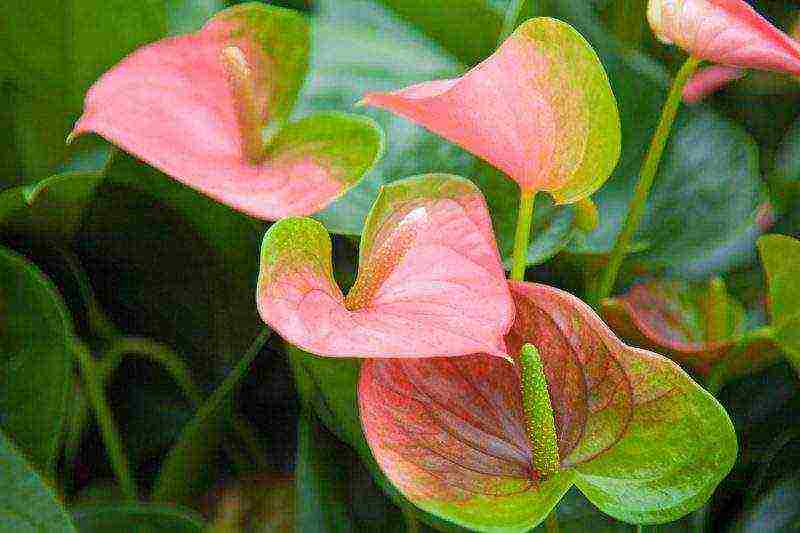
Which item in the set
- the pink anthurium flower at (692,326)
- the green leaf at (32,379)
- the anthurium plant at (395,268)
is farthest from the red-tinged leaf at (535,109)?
the green leaf at (32,379)

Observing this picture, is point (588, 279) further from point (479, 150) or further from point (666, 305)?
point (479, 150)

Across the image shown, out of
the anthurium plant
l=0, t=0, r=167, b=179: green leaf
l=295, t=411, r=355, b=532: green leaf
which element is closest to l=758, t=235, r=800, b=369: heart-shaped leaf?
the anthurium plant

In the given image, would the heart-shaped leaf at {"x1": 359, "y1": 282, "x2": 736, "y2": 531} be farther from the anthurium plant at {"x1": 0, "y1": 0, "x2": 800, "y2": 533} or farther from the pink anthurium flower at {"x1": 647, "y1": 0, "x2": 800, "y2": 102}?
the pink anthurium flower at {"x1": 647, "y1": 0, "x2": 800, "y2": 102}

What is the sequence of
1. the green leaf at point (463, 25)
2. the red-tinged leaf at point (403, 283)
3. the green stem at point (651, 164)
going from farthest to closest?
the green leaf at point (463, 25)
the green stem at point (651, 164)
the red-tinged leaf at point (403, 283)

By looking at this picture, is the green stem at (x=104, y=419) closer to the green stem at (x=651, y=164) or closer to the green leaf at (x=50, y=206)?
the green leaf at (x=50, y=206)

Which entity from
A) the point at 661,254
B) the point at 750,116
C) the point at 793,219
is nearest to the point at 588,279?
the point at 661,254

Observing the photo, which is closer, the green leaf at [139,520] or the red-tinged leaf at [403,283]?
the red-tinged leaf at [403,283]
